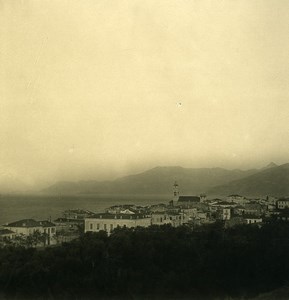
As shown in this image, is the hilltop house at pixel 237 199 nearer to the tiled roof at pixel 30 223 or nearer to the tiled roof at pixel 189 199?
the tiled roof at pixel 189 199

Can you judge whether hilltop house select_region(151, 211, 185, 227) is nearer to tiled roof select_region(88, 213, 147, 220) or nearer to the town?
the town

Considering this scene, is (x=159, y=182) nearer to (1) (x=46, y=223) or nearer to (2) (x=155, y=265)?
(2) (x=155, y=265)

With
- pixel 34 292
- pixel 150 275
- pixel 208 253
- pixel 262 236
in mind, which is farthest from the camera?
pixel 262 236

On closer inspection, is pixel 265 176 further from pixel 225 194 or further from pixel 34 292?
pixel 34 292

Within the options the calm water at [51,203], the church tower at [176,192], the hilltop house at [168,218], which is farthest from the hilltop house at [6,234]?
the hilltop house at [168,218]

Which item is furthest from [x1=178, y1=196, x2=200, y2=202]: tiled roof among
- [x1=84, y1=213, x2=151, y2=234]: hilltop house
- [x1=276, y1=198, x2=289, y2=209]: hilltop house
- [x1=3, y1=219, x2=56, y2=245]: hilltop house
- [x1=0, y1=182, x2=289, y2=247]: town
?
[x1=3, y1=219, x2=56, y2=245]: hilltop house

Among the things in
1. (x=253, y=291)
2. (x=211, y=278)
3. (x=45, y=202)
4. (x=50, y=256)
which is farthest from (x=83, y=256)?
(x=253, y=291)
